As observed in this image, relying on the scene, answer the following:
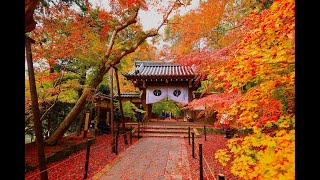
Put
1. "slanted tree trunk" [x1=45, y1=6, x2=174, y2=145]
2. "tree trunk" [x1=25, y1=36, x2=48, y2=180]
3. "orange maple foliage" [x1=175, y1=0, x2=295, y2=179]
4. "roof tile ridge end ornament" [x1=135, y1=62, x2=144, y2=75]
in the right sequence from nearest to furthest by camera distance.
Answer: "orange maple foliage" [x1=175, y1=0, x2=295, y2=179], "tree trunk" [x1=25, y1=36, x2=48, y2=180], "slanted tree trunk" [x1=45, y1=6, x2=174, y2=145], "roof tile ridge end ornament" [x1=135, y1=62, x2=144, y2=75]

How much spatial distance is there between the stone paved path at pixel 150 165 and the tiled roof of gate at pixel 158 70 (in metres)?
6.90

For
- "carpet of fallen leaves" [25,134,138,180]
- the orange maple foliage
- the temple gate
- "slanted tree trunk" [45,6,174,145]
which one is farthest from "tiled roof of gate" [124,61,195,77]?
the orange maple foliage

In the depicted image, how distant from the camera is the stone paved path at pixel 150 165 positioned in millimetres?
5594

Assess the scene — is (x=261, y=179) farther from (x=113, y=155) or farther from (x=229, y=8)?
(x=229, y=8)

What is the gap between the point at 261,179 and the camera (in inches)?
96.9

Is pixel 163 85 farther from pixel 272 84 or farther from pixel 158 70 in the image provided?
pixel 272 84

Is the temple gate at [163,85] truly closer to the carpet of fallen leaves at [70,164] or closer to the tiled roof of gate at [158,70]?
the tiled roof of gate at [158,70]

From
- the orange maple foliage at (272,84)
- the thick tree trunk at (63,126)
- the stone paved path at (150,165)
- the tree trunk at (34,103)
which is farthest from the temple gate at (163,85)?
A: the orange maple foliage at (272,84)

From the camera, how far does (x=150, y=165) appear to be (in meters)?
6.59

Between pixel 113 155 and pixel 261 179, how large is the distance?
22.3 ft

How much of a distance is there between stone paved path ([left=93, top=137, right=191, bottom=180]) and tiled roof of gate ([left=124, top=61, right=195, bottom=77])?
6901 millimetres

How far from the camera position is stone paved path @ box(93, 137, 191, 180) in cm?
559

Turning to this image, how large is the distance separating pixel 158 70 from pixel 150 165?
1059cm

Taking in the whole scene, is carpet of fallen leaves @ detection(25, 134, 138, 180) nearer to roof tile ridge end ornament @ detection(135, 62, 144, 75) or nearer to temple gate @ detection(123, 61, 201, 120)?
temple gate @ detection(123, 61, 201, 120)
